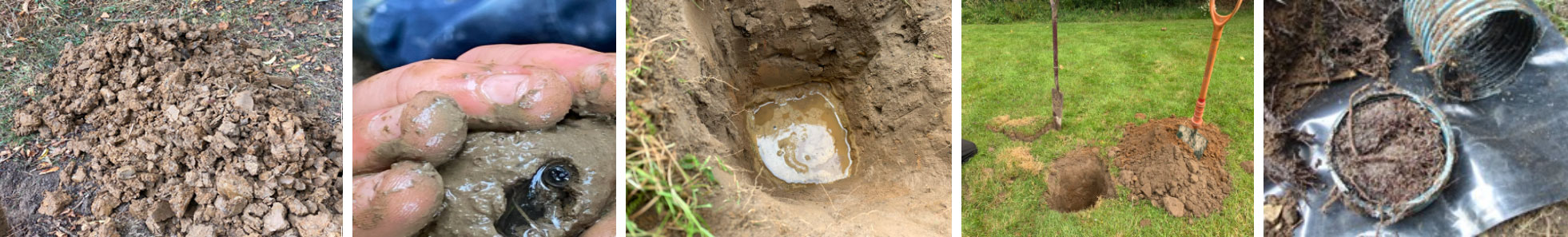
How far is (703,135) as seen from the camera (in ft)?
5.69

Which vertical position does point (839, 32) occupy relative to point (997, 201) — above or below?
above

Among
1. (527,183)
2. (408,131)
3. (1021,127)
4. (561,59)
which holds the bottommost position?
(1021,127)

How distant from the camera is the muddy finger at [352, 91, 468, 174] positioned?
1.33 meters

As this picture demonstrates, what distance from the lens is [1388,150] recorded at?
1.42m

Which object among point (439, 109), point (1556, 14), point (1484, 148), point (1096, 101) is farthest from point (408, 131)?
point (1096, 101)

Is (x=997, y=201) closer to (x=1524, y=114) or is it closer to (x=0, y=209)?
(x=1524, y=114)

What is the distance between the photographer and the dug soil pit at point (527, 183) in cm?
148

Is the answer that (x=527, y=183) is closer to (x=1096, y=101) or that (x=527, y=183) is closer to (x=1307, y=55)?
(x=1307, y=55)

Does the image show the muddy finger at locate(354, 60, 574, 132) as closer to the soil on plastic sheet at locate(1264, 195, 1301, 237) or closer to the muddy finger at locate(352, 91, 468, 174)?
the muddy finger at locate(352, 91, 468, 174)

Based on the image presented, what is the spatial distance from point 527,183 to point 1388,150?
81.3 inches

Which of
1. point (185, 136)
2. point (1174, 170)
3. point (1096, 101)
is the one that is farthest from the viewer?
point (1096, 101)

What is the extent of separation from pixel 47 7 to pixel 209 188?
1.17 meters

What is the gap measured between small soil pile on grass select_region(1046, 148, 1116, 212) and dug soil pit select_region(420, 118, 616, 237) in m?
2.07

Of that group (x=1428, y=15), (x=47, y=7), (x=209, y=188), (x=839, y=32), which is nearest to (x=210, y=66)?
(x=209, y=188)
